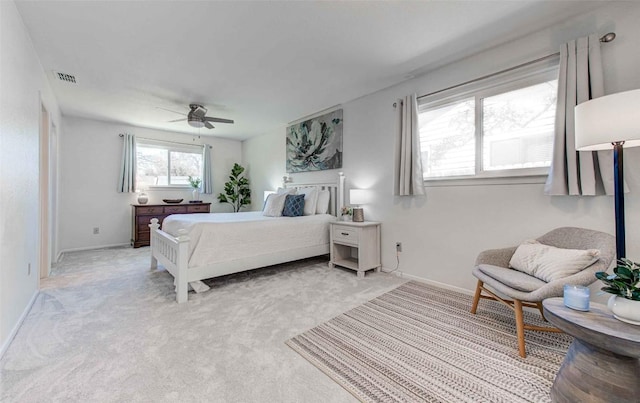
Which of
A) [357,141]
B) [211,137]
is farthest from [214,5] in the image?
[211,137]

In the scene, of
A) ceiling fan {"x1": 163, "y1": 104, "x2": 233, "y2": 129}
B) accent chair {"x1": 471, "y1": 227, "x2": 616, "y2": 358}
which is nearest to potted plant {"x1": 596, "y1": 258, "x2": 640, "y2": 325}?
accent chair {"x1": 471, "y1": 227, "x2": 616, "y2": 358}

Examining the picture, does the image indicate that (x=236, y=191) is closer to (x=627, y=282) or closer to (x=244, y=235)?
(x=244, y=235)

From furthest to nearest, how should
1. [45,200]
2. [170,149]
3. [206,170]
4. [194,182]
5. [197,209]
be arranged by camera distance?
[206,170] < [194,182] < [170,149] < [197,209] < [45,200]

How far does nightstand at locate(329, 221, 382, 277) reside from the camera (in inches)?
129

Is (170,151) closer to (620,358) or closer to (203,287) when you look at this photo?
(203,287)

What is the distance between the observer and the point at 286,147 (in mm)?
5188

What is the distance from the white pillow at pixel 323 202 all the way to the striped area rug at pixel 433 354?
193 cm

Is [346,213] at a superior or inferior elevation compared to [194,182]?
inferior

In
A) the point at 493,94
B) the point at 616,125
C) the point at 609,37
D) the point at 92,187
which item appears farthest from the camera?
the point at 92,187

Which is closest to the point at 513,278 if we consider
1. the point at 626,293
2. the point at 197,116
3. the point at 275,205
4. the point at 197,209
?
the point at 626,293

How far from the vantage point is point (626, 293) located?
115 cm

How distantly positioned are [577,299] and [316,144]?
3776mm

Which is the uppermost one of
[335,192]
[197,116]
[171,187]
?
[197,116]

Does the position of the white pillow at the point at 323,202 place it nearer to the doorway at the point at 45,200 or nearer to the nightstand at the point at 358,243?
the nightstand at the point at 358,243
